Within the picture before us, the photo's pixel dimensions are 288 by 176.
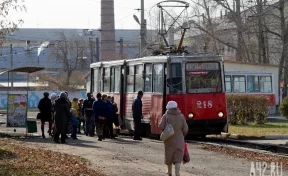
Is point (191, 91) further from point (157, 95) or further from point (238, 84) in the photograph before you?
point (238, 84)

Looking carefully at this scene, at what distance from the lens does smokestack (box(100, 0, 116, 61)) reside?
7562 cm

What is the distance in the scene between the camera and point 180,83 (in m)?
26.8

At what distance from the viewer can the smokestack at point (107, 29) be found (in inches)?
2977

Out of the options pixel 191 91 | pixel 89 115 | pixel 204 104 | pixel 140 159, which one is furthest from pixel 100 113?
pixel 140 159

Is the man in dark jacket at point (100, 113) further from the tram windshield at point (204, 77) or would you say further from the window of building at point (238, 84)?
the window of building at point (238, 84)

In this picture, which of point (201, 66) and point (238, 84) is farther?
point (238, 84)

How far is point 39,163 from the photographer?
17.3 meters

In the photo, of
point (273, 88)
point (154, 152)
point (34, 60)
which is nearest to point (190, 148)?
point (154, 152)

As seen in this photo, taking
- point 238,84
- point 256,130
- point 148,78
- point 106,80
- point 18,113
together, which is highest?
point 238,84

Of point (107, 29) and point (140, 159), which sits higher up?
point (107, 29)

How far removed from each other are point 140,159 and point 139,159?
0.10 ft

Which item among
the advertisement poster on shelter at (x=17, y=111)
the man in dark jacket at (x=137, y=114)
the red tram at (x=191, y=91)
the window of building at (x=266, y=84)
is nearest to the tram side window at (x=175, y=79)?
the red tram at (x=191, y=91)

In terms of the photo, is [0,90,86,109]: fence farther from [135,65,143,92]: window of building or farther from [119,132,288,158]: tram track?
[119,132,288,158]: tram track

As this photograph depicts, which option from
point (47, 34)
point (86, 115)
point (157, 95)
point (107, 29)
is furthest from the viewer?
point (47, 34)
